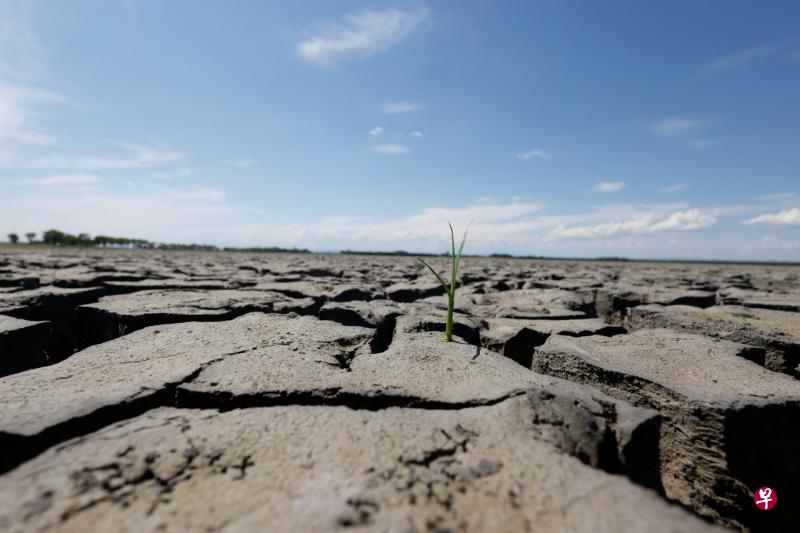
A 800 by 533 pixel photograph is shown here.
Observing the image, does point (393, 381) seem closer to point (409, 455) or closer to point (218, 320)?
point (409, 455)

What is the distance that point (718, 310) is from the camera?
256cm

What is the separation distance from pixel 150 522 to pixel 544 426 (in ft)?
2.64

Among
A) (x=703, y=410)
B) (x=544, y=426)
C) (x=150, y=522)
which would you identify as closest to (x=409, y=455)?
(x=544, y=426)
